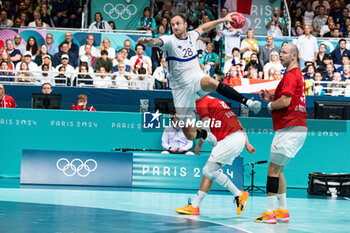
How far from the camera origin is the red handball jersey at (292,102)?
8648 millimetres

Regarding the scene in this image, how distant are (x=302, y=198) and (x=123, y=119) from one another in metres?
4.87

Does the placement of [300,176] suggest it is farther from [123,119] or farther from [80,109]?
[80,109]

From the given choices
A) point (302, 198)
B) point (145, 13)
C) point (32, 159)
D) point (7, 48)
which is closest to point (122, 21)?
point (145, 13)

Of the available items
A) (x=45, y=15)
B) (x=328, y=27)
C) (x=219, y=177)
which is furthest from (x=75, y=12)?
(x=219, y=177)

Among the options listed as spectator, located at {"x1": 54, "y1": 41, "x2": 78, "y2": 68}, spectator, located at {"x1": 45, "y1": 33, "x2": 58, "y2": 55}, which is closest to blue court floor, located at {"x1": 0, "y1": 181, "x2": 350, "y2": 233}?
spectator, located at {"x1": 54, "y1": 41, "x2": 78, "y2": 68}

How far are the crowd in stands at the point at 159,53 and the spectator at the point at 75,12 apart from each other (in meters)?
0.04

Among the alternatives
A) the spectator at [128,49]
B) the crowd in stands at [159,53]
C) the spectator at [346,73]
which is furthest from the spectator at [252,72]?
the spectator at [128,49]

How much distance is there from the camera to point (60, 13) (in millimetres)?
21375

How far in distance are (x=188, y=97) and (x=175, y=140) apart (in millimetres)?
5392

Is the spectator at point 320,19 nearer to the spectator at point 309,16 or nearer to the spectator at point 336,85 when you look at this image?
the spectator at point 309,16

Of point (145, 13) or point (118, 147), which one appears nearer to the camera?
point (118, 147)

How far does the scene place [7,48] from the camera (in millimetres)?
18625

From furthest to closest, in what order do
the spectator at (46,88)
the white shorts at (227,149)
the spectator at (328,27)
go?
the spectator at (328,27) < the spectator at (46,88) < the white shorts at (227,149)

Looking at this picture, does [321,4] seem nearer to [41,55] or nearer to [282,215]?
[41,55]
